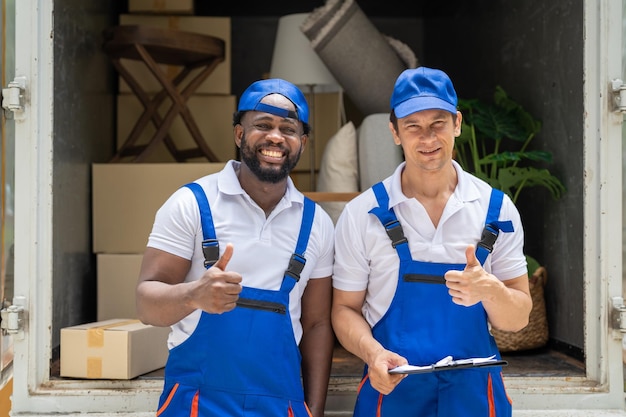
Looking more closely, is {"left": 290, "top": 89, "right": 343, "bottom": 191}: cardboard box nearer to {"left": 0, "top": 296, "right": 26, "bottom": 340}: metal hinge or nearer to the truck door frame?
the truck door frame

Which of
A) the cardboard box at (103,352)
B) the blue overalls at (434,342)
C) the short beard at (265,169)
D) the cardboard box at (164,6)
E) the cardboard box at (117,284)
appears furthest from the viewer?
the cardboard box at (164,6)

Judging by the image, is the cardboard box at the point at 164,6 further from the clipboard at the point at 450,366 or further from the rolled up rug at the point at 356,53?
the clipboard at the point at 450,366

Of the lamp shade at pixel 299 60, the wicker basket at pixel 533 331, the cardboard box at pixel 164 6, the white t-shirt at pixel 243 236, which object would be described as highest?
the cardboard box at pixel 164 6

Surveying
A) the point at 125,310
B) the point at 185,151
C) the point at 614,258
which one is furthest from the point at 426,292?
the point at 185,151

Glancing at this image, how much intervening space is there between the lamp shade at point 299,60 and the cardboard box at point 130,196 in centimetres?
62

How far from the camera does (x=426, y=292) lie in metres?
2.10

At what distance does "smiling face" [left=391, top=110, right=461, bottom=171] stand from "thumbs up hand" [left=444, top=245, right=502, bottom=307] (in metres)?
0.35

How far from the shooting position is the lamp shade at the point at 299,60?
3.64 metres

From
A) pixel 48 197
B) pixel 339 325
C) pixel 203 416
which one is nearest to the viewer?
Result: pixel 203 416

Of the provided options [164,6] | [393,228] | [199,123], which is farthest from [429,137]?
[164,6]

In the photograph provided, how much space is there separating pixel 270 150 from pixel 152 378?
1036mm

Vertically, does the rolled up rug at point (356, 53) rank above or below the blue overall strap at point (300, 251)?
above

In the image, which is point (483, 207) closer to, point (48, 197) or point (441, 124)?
point (441, 124)

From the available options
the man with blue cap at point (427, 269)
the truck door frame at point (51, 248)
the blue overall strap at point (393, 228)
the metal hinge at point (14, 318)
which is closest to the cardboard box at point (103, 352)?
the truck door frame at point (51, 248)
